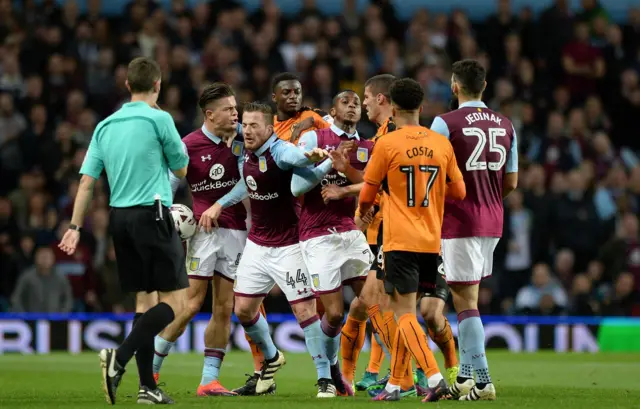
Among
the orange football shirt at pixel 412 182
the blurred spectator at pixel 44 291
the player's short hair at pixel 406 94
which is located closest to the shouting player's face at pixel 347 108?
the player's short hair at pixel 406 94

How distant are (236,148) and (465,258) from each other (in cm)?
242

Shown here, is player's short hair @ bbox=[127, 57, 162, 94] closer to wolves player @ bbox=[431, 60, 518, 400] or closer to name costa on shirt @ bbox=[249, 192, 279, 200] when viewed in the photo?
name costa on shirt @ bbox=[249, 192, 279, 200]

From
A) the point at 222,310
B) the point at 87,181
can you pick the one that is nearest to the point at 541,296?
the point at 222,310

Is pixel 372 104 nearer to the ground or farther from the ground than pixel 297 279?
farther from the ground

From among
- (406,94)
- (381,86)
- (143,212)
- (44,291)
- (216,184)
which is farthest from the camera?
(44,291)

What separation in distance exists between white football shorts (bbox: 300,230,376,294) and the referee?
1484 millimetres

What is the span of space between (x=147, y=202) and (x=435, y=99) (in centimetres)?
1119

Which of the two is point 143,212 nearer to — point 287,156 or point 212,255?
point 287,156

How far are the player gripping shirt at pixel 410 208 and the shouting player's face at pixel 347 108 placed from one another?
1.15 metres

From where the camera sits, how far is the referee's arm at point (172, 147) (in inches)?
343

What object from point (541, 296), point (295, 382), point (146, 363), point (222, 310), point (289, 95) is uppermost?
point (289, 95)

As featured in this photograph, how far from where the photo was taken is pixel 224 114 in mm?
10445

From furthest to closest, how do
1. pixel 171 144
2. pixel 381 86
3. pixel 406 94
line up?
pixel 381 86 < pixel 406 94 < pixel 171 144

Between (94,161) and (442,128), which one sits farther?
(442,128)
